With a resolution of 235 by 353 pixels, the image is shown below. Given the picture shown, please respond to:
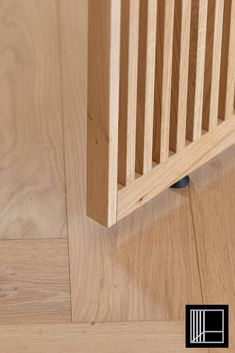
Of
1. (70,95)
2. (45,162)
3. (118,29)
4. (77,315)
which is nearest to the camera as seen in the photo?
(118,29)

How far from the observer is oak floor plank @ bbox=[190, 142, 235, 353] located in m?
1.48

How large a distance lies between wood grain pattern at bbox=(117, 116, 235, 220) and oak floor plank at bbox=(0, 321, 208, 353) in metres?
0.18

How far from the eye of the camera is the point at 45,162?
1.71 metres

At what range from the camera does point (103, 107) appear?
1.38 meters

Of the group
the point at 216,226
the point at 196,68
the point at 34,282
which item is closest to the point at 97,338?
the point at 34,282

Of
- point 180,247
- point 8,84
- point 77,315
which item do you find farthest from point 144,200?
point 8,84

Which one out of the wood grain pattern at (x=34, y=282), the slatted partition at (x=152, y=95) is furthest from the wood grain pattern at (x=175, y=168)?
the wood grain pattern at (x=34, y=282)

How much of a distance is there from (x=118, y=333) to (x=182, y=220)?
0.85ft

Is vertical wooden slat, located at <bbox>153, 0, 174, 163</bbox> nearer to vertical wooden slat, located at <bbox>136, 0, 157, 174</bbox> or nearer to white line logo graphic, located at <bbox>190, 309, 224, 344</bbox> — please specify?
vertical wooden slat, located at <bbox>136, 0, 157, 174</bbox>

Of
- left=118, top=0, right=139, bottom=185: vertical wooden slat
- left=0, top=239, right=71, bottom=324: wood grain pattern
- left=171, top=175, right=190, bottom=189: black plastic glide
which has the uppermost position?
left=118, top=0, right=139, bottom=185: vertical wooden slat

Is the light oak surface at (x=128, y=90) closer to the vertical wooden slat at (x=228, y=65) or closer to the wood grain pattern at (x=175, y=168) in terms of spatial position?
the wood grain pattern at (x=175, y=168)

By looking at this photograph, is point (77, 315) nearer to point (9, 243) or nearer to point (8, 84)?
point (9, 243)

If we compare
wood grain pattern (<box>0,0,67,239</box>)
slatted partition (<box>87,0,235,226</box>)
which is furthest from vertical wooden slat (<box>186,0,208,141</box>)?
wood grain pattern (<box>0,0,67,239</box>)

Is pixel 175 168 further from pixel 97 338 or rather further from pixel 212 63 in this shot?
pixel 97 338
